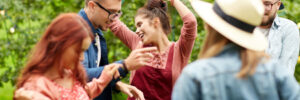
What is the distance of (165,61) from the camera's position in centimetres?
326

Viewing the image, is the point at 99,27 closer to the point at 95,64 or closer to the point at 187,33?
the point at 95,64

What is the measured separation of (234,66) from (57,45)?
0.97 metres

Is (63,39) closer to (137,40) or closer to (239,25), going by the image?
(239,25)

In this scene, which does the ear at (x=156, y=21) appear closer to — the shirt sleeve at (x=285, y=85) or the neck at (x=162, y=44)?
the neck at (x=162, y=44)

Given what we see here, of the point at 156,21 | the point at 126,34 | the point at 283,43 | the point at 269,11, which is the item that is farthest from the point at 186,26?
the point at 283,43

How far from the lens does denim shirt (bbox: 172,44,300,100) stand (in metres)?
2.02

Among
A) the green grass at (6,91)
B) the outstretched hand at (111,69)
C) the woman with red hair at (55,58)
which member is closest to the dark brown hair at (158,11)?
the outstretched hand at (111,69)

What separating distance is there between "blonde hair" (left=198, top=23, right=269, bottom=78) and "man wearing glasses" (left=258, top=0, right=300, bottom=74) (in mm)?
1555

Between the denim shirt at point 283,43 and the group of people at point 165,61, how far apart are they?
2.65ft

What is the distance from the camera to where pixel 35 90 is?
91.4 inches

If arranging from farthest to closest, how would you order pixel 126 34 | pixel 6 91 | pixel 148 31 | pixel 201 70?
pixel 6 91, pixel 126 34, pixel 148 31, pixel 201 70

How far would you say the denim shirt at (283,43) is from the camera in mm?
3592

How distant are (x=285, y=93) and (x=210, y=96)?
1.34ft

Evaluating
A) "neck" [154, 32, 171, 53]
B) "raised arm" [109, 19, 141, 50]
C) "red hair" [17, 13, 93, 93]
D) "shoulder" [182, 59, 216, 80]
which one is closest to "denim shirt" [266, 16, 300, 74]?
"neck" [154, 32, 171, 53]
